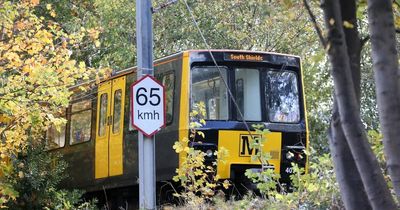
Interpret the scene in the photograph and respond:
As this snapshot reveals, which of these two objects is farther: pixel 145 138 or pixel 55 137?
pixel 55 137

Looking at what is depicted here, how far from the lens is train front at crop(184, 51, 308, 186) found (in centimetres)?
1168

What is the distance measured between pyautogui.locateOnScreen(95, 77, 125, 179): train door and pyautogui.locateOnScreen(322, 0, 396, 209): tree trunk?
31.8 feet

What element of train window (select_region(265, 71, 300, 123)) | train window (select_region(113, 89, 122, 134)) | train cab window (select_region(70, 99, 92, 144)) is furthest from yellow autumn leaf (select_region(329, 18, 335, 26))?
train cab window (select_region(70, 99, 92, 144))

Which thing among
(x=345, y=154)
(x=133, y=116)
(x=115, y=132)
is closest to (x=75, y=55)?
(x=115, y=132)

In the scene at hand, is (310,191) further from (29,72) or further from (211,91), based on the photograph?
(29,72)

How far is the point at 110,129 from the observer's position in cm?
1348

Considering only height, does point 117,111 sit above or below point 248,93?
below

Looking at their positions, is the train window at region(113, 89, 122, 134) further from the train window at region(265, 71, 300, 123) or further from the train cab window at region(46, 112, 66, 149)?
the train window at region(265, 71, 300, 123)

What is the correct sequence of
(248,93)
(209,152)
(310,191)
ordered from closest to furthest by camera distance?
1. (310,191)
2. (209,152)
3. (248,93)

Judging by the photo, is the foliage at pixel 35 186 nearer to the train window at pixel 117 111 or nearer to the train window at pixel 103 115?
the train window at pixel 117 111

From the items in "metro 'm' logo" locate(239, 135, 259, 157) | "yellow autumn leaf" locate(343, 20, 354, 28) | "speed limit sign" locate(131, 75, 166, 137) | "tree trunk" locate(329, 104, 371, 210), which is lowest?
"tree trunk" locate(329, 104, 371, 210)

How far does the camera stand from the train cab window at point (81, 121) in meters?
14.4

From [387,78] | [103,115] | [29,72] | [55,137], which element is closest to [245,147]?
[103,115]

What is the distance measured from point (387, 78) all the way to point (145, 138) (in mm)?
6330
